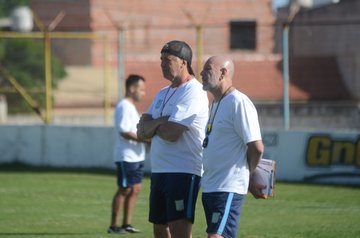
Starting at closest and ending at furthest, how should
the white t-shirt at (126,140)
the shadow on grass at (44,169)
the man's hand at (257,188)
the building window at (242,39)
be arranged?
the man's hand at (257,188)
the white t-shirt at (126,140)
the shadow on grass at (44,169)
the building window at (242,39)

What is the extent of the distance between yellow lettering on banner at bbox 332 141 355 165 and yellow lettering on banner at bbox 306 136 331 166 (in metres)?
0.14

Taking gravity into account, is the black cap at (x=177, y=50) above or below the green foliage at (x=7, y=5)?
below

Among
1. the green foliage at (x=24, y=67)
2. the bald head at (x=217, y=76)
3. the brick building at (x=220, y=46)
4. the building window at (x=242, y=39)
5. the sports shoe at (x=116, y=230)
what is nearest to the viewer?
the bald head at (x=217, y=76)

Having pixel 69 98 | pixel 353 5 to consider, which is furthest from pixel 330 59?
pixel 69 98

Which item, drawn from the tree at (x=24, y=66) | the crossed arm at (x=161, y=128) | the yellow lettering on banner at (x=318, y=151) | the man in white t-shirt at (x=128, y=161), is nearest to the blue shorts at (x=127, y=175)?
the man in white t-shirt at (x=128, y=161)

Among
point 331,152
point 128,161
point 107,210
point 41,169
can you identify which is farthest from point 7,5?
point 128,161

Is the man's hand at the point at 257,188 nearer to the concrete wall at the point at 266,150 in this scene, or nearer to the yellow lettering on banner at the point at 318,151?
the concrete wall at the point at 266,150

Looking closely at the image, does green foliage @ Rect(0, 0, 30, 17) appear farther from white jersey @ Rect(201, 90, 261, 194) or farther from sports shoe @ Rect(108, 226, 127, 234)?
white jersey @ Rect(201, 90, 261, 194)

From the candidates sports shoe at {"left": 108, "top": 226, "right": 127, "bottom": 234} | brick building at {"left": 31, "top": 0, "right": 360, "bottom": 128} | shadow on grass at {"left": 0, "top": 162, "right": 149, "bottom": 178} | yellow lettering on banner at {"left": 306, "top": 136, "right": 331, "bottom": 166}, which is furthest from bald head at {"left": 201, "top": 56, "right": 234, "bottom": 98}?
brick building at {"left": 31, "top": 0, "right": 360, "bottom": 128}

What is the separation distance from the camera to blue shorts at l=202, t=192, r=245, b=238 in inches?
Result: 307

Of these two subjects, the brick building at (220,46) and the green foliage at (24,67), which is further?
the green foliage at (24,67)

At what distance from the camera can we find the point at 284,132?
19125 mm

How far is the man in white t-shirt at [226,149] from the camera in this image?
7.80 m

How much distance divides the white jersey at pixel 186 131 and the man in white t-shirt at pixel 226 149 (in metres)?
0.43
